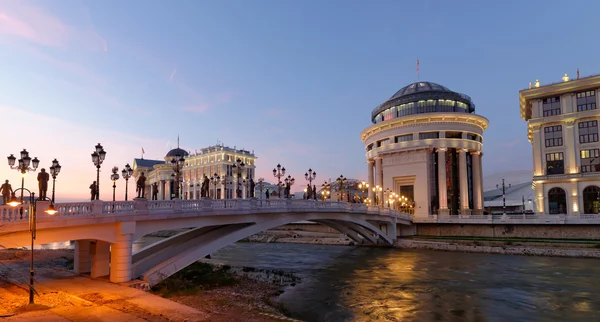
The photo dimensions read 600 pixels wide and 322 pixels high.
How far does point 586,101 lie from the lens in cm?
5538

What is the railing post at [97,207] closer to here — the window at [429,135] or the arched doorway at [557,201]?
the window at [429,135]

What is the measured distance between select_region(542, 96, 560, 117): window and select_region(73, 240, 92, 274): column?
2417 inches

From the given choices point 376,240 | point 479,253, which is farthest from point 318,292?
point 376,240

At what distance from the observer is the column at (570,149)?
181 feet

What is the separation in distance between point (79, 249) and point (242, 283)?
32.3 feet

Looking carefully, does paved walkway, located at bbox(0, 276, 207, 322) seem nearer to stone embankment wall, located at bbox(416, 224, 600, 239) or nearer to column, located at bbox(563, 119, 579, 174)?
stone embankment wall, located at bbox(416, 224, 600, 239)

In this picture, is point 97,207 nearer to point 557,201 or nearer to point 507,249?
point 507,249

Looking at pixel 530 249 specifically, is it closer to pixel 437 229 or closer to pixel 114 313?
pixel 437 229

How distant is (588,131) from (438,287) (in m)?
43.9

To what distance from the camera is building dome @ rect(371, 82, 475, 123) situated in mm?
68625

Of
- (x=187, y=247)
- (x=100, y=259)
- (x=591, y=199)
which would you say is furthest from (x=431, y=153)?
(x=100, y=259)

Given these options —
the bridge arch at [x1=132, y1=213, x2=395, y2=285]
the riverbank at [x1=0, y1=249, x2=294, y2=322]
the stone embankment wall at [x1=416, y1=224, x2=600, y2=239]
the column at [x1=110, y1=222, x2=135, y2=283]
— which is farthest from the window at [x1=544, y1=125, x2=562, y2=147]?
the column at [x1=110, y1=222, x2=135, y2=283]

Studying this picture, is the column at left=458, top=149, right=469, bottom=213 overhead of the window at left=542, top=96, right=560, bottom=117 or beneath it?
beneath

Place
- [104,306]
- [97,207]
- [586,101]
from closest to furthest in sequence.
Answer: [104,306] → [97,207] → [586,101]
